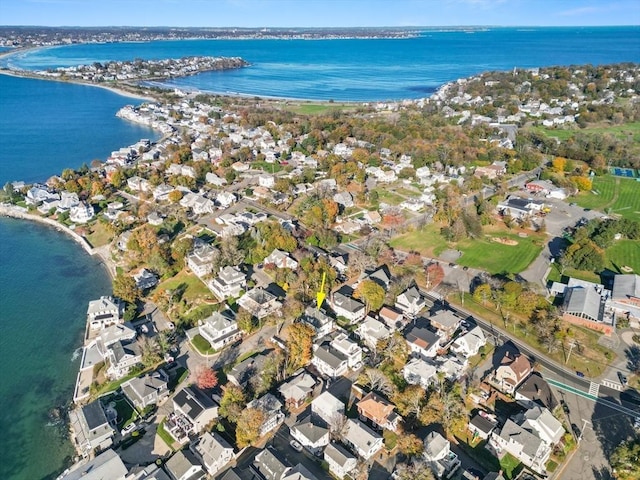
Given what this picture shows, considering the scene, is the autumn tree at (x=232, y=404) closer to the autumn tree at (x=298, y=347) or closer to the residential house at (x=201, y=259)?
the autumn tree at (x=298, y=347)

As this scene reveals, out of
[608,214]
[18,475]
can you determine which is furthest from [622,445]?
[608,214]

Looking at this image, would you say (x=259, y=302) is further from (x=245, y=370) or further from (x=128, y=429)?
(x=128, y=429)

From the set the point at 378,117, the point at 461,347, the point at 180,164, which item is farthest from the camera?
the point at 378,117

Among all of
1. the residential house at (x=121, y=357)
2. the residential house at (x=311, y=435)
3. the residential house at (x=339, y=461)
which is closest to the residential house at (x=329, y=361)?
the residential house at (x=311, y=435)

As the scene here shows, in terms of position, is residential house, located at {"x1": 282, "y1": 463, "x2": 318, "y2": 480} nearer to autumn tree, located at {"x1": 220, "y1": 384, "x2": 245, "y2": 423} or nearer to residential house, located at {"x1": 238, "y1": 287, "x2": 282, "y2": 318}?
autumn tree, located at {"x1": 220, "y1": 384, "x2": 245, "y2": 423}

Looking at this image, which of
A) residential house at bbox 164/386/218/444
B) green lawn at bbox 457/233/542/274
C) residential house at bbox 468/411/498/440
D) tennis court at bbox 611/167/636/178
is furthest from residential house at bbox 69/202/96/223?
tennis court at bbox 611/167/636/178

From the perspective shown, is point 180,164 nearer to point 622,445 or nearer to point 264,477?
point 264,477
